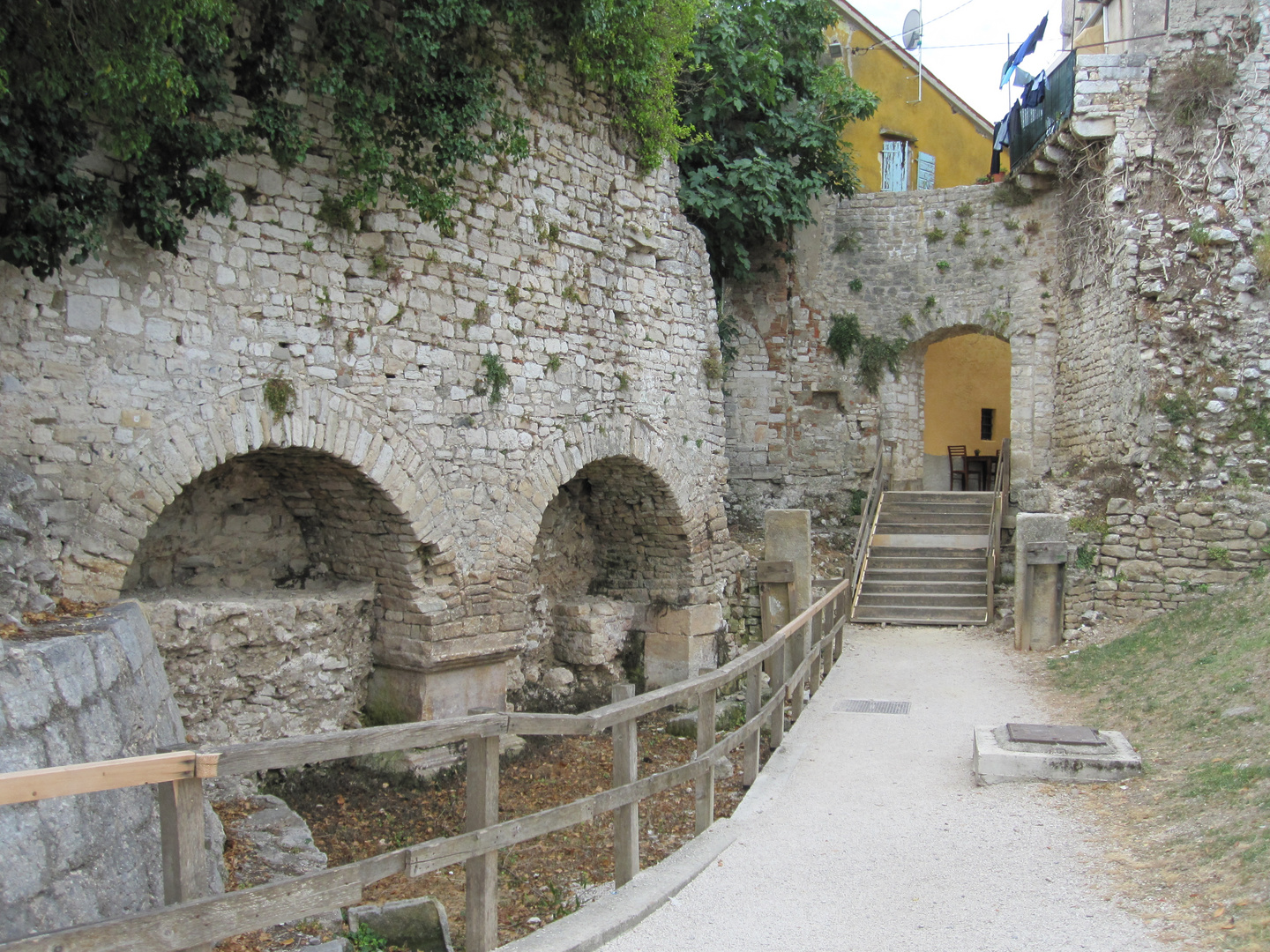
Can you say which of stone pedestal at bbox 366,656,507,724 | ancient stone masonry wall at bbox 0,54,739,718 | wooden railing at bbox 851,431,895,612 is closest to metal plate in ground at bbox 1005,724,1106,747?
stone pedestal at bbox 366,656,507,724

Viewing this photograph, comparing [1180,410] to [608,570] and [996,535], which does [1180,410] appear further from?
[608,570]

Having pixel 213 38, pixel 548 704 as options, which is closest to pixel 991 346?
pixel 548 704

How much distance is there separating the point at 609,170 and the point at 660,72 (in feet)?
3.44

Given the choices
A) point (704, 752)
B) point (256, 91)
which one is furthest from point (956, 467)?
Answer: point (256, 91)

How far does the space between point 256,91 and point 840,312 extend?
10589mm

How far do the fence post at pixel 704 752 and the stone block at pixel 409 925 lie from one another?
4.37ft

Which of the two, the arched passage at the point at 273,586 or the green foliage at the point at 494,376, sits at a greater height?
the green foliage at the point at 494,376

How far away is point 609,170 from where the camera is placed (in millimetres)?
9281

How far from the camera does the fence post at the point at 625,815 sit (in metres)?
4.20

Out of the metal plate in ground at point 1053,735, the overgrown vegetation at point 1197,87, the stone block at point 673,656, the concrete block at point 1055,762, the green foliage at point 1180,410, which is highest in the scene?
the overgrown vegetation at point 1197,87

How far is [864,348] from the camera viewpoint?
50.0 feet

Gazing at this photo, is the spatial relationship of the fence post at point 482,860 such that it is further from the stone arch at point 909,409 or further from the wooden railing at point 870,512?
the stone arch at point 909,409

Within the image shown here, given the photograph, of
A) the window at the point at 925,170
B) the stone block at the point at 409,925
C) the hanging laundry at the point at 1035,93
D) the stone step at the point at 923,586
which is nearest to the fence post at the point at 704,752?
the stone block at the point at 409,925

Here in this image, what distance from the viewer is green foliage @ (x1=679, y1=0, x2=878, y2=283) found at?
42.8 ft
